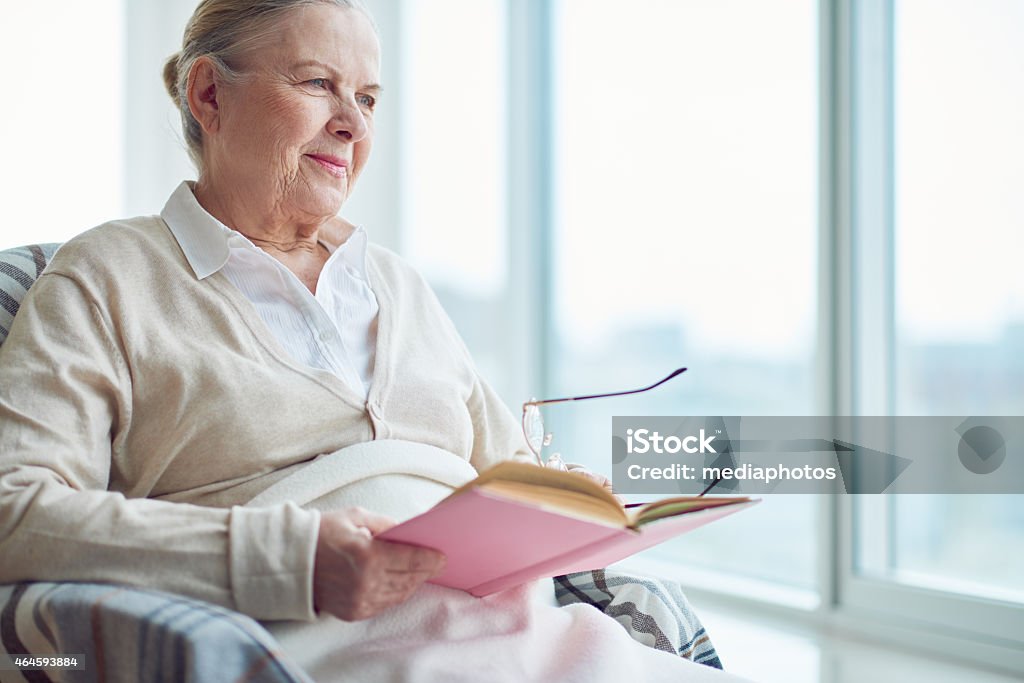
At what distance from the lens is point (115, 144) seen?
9.32 ft

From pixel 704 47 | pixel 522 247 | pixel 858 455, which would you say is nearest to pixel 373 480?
pixel 858 455

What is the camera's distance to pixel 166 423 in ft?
3.47

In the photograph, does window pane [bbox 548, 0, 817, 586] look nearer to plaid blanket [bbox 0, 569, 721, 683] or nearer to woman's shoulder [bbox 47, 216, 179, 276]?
woman's shoulder [bbox 47, 216, 179, 276]

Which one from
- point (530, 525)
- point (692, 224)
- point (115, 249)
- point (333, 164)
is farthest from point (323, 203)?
point (692, 224)

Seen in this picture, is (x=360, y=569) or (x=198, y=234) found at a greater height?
(x=198, y=234)

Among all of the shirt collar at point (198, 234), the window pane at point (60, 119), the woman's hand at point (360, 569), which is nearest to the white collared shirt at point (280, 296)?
the shirt collar at point (198, 234)

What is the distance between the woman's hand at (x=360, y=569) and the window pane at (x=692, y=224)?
1.64 meters

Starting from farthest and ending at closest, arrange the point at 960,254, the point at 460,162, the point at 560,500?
the point at 460,162, the point at 960,254, the point at 560,500

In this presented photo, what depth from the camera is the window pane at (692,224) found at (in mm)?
2332

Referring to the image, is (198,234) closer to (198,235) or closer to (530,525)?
(198,235)

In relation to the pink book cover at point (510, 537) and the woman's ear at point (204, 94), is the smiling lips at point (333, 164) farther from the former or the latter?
the pink book cover at point (510, 537)

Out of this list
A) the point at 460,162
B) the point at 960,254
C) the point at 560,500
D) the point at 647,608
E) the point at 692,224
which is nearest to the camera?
the point at 560,500

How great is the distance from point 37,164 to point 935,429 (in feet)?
8.37

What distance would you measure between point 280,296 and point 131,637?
54cm
